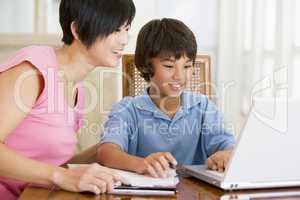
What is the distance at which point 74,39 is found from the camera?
1262mm

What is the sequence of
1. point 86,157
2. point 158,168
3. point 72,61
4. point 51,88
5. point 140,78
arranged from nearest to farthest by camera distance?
point 158,168 → point 51,88 → point 72,61 → point 86,157 → point 140,78

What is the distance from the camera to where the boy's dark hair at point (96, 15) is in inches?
46.5

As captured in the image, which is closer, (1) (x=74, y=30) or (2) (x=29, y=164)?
(2) (x=29, y=164)

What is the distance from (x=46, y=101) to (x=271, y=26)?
197 centimetres

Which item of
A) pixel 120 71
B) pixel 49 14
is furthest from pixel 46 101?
pixel 49 14

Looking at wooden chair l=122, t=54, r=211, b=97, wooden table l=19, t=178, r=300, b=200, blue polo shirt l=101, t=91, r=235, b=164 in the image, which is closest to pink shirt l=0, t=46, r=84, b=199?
wooden table l=19, t=178, r=300, b=200

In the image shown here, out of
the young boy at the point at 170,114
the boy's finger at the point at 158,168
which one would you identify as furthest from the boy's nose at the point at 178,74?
the boy's finger at the point at 158,168

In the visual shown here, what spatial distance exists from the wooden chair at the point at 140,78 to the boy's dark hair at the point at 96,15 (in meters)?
0.67

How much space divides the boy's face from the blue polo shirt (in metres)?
0.06

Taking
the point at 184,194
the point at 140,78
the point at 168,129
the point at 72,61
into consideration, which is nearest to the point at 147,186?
the point at 184,194

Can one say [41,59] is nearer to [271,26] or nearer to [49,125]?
[49,125]

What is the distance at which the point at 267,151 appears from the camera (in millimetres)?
922

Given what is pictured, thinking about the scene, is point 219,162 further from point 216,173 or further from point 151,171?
point 151,171

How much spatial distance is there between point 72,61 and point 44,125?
0.68 ft
